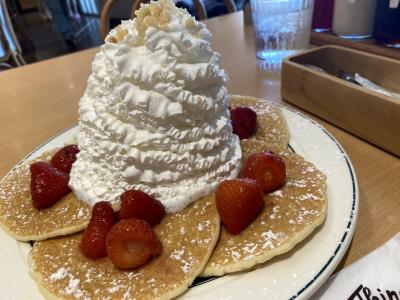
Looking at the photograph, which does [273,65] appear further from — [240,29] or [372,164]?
[372,164]

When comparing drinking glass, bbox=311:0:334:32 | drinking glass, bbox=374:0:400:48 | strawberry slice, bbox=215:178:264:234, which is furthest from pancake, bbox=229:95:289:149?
drinking glass, bbox=311:0:334:32

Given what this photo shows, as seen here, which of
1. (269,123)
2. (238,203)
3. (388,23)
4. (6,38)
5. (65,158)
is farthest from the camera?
(6,38)

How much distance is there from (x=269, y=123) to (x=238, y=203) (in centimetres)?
49

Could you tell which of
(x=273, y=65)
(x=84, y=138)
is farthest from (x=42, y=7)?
(x=84, y=138)

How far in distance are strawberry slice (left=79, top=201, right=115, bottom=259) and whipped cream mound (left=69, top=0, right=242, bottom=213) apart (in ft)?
0.30

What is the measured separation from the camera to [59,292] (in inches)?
29.4

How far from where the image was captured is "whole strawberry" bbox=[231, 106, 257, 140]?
1163 mm

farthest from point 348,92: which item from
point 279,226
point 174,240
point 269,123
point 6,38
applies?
point 6,38

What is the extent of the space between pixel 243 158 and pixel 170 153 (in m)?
0.25

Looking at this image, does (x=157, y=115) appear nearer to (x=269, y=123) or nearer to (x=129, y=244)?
(x=129, y=244)

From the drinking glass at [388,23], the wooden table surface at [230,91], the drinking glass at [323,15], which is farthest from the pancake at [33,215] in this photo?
the drinking glass at [323,15]

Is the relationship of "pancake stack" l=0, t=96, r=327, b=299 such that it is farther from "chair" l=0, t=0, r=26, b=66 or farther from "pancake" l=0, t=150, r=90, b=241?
"chair" l=0, t=0, r=26, b=66

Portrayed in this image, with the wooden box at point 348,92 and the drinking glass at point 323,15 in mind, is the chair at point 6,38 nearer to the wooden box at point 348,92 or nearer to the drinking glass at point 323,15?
the drinking glass at point 323,15

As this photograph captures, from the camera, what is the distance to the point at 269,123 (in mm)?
1227
